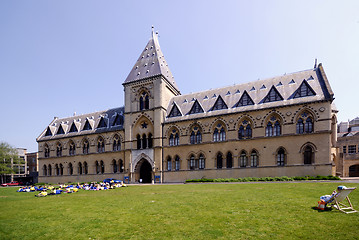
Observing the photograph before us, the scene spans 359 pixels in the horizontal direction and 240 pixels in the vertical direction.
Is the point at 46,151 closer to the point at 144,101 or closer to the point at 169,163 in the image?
the point at 144,101

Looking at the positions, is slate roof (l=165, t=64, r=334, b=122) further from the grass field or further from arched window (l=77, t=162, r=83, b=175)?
arched window (l=77, t=162, r=83, b=175)

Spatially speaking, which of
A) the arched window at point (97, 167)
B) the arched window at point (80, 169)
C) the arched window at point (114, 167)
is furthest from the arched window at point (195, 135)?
the arched window at point (80, 169)

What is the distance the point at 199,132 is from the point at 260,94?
12686mm

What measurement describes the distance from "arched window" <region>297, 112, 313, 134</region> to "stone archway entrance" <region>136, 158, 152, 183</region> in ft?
93.3

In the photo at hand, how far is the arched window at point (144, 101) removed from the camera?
42.9m

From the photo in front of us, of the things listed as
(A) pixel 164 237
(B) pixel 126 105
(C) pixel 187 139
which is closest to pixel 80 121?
(B) pixel 126 105

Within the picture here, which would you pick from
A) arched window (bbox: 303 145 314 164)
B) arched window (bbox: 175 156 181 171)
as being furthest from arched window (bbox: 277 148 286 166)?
arched window (bbox: 175 156 181 171)

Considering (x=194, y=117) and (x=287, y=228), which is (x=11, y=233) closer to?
(x=287, y=228)

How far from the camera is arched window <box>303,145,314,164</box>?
101 ft

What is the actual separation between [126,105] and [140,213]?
36082mm

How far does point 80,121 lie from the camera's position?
53.0 meters

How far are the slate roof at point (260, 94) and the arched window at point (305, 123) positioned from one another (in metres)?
2.20

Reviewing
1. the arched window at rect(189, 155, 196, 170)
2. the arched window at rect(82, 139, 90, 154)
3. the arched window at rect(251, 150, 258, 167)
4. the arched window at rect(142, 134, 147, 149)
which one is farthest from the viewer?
the arched window at rect(82, 139, 90, 154)

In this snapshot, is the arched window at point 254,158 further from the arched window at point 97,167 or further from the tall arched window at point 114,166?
the arched window at point 97,167
